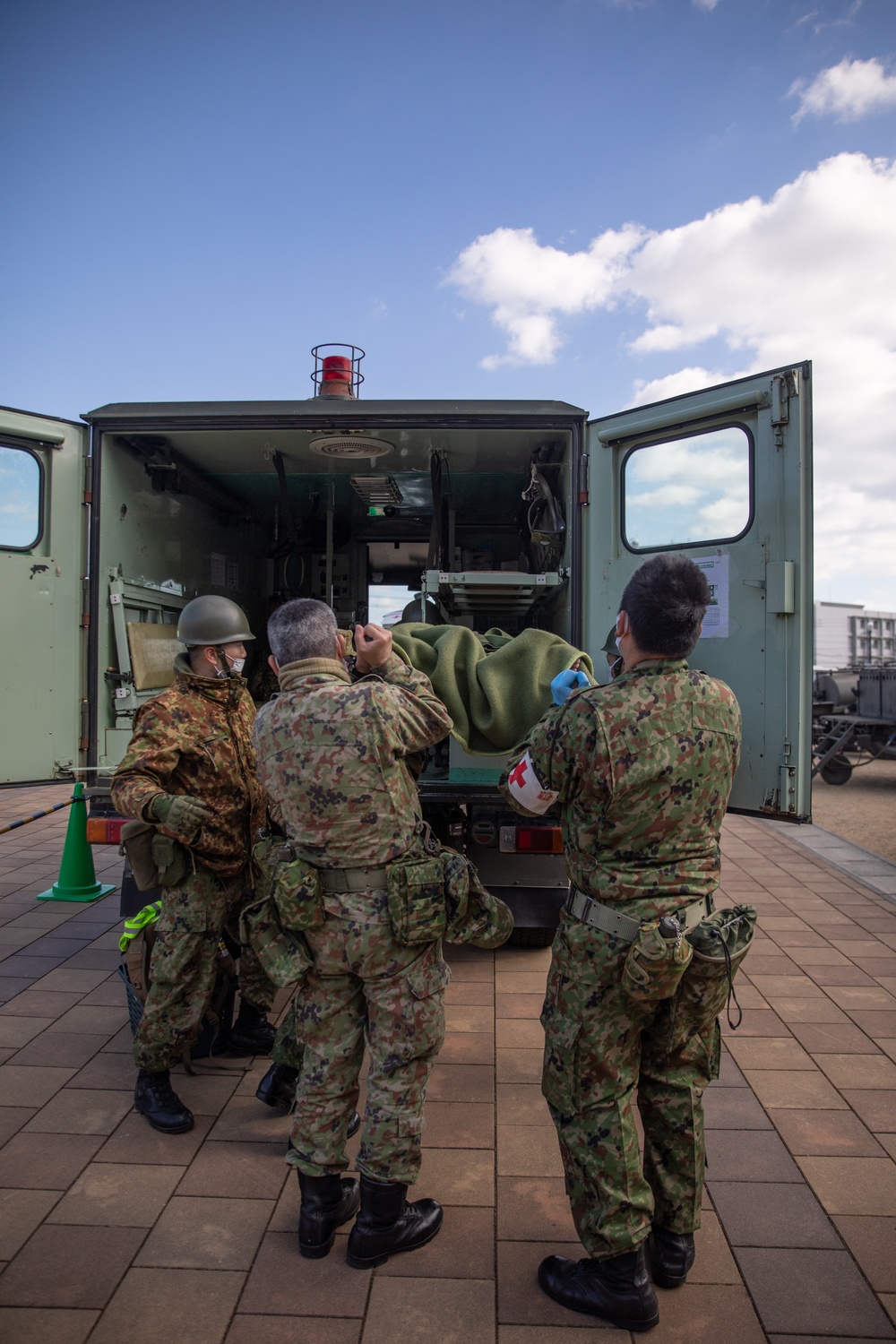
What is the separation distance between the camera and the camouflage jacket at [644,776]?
75.6 inches

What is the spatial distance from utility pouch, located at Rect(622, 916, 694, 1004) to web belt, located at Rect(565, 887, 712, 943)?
0.13ft

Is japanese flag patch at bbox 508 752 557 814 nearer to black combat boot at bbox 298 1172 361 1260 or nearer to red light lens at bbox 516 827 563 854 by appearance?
black combat boot at bbox 298 1172 361 1260

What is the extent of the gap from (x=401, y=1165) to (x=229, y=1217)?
0.53 meters

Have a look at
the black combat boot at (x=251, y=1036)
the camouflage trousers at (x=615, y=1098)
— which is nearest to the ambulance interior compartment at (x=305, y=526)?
the black combat boot at (x=251, y=1036)

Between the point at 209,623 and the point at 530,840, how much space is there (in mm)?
1673

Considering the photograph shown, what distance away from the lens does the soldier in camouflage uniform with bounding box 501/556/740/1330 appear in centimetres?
191

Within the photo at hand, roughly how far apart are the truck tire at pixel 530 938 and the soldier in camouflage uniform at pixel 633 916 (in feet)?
7.47

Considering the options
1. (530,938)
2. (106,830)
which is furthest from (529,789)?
(530,938)

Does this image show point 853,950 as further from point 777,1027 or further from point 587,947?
point 587,947

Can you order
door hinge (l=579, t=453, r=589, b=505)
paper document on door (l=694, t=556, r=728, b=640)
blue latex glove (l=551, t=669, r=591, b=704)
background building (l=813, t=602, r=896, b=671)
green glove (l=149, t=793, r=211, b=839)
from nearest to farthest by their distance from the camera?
1. blue latex glove (l=551, t=669, r=591, b=704)
2. green glove (l=149, t=793, r=211, b=839)
3. paper document on door (l=694, t=556, r=728, b=640)
4. door hinge (l=579, t=453, r=589, b=505)
5. background building (l=813, t=602, r=896, b=671)

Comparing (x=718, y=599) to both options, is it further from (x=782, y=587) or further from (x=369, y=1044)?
(x=369, y=1044)

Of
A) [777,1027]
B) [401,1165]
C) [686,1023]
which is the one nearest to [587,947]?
[686,1023]

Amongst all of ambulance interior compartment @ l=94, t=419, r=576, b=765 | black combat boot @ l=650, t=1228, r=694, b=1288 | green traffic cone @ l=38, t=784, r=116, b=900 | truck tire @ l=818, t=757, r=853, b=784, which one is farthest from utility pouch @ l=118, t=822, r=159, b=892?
truck tire @ l=818, t=757, r=853, b=784

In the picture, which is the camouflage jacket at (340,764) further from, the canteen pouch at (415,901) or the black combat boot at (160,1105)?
the black combat boot at (160,1105)
